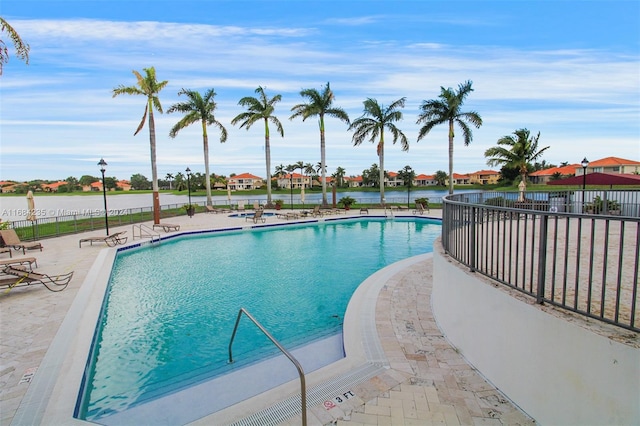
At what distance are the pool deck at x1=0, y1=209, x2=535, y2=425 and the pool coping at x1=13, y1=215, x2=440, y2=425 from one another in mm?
117

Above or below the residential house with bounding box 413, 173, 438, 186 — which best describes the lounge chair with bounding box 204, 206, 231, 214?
below

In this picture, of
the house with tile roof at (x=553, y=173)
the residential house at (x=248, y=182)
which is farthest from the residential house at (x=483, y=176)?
the residential house at (x=248, y=182)

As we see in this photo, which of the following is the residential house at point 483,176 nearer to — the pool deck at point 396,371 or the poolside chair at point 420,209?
the poolside chair at point 420,209

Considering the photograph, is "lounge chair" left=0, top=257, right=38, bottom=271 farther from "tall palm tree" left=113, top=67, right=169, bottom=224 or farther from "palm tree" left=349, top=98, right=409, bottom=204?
"palm tree" left=349, top=98, right=409, bottom=204

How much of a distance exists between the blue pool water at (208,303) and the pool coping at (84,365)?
1.26 feet

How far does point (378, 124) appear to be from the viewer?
26.2m

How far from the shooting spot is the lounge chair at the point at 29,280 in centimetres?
695

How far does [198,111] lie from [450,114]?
19.5 meters

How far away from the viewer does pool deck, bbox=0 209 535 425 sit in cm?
309

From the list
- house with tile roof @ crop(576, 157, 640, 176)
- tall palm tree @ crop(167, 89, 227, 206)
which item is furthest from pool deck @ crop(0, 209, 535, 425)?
house with tile roof @ crop(576, 157, 640, 176)

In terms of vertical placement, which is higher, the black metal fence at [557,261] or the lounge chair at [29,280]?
the black metal fence at [557,261]

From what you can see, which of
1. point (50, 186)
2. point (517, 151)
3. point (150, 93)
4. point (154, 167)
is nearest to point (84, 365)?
point (154, 167)

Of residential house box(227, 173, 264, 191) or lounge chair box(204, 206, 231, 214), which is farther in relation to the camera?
residential house box(227, 173, 264, 191)

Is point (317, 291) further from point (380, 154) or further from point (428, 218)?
point (380, 154)
